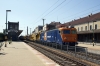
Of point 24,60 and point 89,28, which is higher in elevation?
point 89,28

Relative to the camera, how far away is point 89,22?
55.2m

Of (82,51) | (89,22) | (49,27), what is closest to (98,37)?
(89,22)

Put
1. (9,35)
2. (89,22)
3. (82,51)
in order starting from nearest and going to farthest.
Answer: (82,51), (89,22), (9,35)

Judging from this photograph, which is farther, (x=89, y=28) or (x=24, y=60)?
(x=89, y=28)

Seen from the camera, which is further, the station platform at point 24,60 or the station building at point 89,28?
the station building at point 89,28

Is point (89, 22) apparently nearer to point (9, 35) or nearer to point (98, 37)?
point (98, 37)

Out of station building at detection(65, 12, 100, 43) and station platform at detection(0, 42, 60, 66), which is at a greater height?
station building at detection(65, 12, 100, 43)

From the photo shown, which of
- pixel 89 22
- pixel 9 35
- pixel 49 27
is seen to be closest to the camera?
pixel 49 27

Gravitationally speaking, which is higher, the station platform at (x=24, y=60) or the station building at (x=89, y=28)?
the station building at (x=89, y=28)

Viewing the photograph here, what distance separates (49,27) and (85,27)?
22344mm

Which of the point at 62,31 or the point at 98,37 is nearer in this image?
the point at 62,31

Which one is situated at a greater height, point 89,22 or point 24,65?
point 89,22

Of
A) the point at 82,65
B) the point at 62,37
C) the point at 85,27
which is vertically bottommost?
the point at 82,65

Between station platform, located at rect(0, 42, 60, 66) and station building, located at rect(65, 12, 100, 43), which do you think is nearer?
station platform, located at rect(0, 42, 60, 66)
